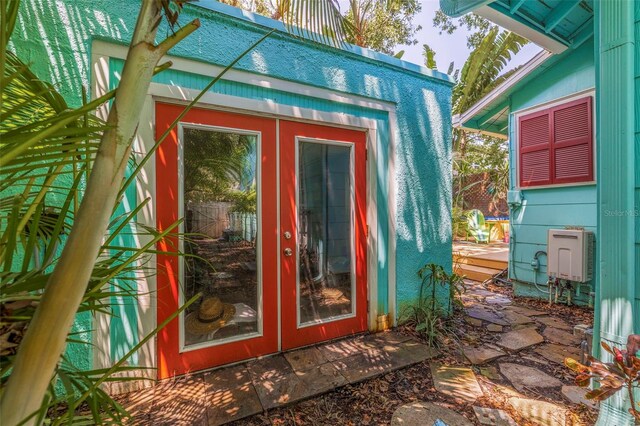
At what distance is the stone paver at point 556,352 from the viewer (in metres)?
2.63

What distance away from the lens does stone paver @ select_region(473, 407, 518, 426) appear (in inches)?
72.1

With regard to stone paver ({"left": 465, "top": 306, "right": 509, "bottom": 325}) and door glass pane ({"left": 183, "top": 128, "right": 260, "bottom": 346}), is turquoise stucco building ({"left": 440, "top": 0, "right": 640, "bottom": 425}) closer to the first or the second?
stone paver ({"left": 465, "top": 306, "right": 509, "bottom": 325})

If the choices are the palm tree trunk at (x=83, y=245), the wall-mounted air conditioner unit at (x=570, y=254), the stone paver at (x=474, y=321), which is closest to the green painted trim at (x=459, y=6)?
the wall-mounted air conditioner unit at (x=570, y=254)

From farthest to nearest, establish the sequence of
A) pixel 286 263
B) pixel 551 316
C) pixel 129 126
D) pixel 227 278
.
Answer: pixel 551 316, pixel 286 263, pixel 227 278, pixel 129 126

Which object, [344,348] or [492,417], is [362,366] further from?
[492,417]

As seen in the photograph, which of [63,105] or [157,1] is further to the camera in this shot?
[63,105]

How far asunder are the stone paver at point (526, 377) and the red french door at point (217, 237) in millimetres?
2046

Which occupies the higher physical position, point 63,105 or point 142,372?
point 63,105

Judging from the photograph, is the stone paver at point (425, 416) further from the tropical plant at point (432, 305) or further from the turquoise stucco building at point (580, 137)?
the tropical plant at point (432, 305)

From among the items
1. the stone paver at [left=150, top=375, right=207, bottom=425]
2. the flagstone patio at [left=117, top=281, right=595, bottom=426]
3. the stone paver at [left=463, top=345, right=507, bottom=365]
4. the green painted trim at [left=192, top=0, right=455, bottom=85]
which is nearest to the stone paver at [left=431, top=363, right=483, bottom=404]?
the flagstone patio at [left=117, top=281, right=595, bottom=426]

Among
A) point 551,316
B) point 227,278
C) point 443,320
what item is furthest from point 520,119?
point 227,278

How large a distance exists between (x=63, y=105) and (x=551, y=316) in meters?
5.04

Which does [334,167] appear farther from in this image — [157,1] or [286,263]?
[157,1]

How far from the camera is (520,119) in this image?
4.64m
